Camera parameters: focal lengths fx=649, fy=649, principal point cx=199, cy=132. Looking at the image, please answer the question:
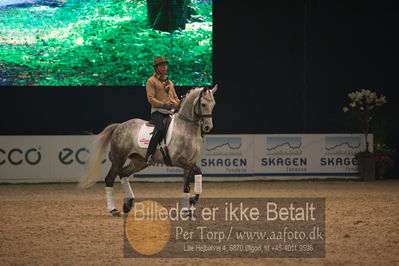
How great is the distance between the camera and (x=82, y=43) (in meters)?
15.4

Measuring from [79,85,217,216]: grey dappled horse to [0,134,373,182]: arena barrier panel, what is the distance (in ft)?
17.0

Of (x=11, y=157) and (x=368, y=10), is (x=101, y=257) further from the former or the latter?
(x=368, y=10)

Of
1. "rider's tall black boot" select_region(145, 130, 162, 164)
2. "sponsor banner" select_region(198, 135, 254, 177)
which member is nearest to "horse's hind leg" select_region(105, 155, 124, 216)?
"rider's tall black boot" select_region(145, 130, 162, 164)

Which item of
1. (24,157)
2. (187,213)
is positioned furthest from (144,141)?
(24,157)

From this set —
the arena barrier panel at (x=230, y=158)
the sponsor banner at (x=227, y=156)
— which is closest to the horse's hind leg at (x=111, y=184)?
the arena barrier panel at (x=230, y=158)

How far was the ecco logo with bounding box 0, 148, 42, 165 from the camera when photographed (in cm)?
1548

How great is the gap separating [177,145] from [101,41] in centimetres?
636

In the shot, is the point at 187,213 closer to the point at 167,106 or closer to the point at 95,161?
the point at 167,106

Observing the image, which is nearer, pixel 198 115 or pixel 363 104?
pixel 198 115

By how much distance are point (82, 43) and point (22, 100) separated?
8.58 ft

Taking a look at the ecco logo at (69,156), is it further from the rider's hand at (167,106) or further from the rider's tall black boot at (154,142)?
the rider's hand at (167,106)

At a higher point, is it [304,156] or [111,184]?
[111,184]

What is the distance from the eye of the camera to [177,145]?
388 inches

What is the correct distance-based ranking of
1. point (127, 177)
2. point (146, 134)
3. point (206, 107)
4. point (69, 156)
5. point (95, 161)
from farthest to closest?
point (69, 156)
point (95, 161)
point (127, 177)
point (146, 134)
point (206, 107)
